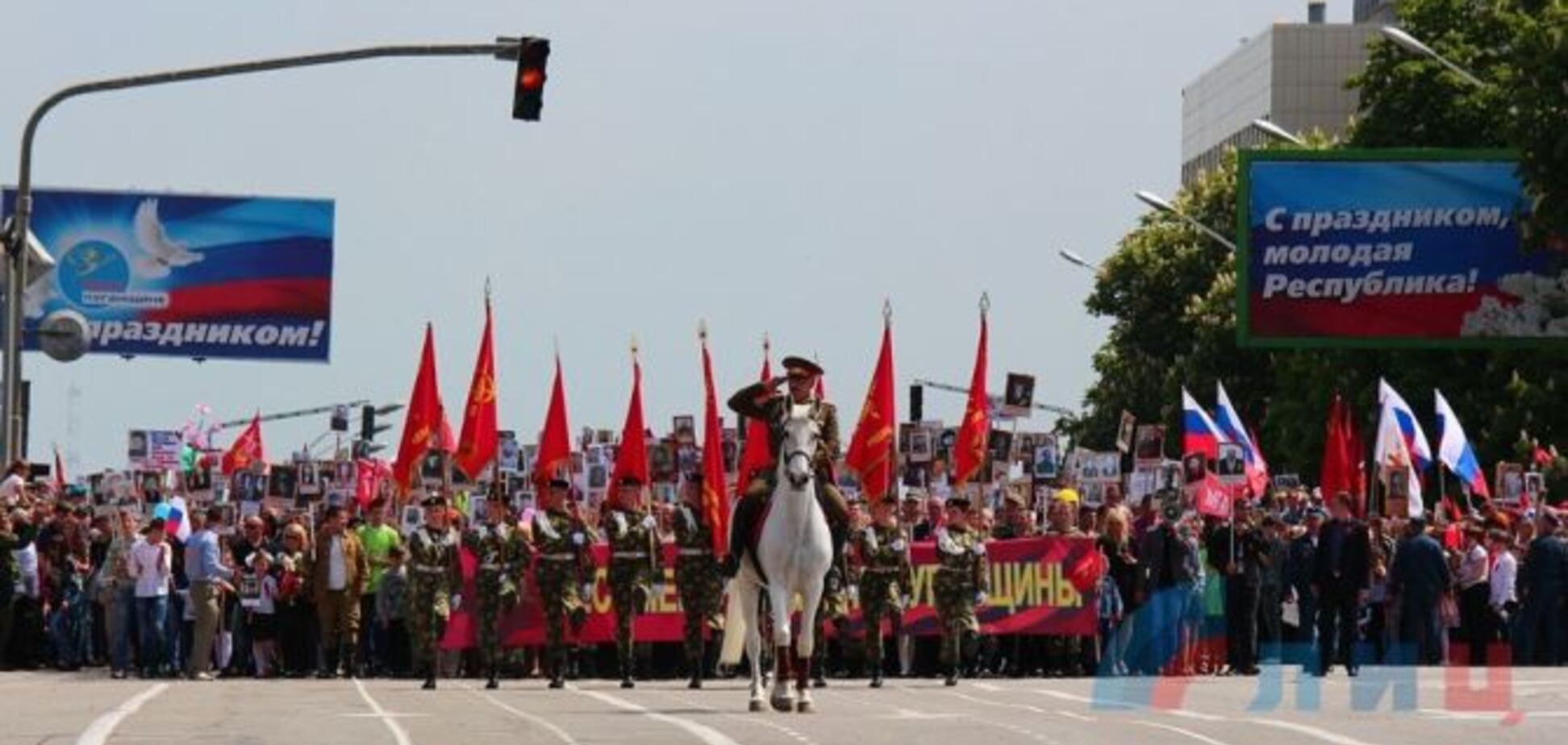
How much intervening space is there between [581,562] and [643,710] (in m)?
7.82

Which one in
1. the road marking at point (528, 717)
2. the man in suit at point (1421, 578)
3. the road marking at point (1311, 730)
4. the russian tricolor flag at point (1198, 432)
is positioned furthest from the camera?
the russian tricolor flag at point (1198, 432)

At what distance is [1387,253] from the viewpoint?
68.6 m

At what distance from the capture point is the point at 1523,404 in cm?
7500

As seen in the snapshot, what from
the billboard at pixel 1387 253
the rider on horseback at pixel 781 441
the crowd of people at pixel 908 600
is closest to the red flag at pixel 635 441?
the crowd of people at pixel 908 600

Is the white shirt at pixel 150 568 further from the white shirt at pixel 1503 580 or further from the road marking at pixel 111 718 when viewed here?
the white shirt at pixel 1503 580

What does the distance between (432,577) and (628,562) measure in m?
1.72

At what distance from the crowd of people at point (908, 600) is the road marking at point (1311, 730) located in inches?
483

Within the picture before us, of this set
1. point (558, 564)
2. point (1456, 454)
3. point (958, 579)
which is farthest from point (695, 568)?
point (1456, 454)

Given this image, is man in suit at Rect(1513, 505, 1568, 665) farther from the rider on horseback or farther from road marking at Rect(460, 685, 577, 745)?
the rider on horseback


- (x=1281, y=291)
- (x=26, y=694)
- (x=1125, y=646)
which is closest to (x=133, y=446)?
(x=1281, y=291)

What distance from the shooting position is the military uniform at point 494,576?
132 feet

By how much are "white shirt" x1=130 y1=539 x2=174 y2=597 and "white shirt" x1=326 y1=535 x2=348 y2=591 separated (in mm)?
1572

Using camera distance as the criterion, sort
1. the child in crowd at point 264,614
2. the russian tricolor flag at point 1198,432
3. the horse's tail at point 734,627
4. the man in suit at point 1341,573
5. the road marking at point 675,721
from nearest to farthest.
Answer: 1. the road marking at point 675,721
2. the horse's tail at point 734,627
3. the man in suit at point 1341,573
4. the child in crowd at point 264,614
5. the russian tricolor flag at point 1198,432

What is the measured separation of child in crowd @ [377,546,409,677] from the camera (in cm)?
4628
